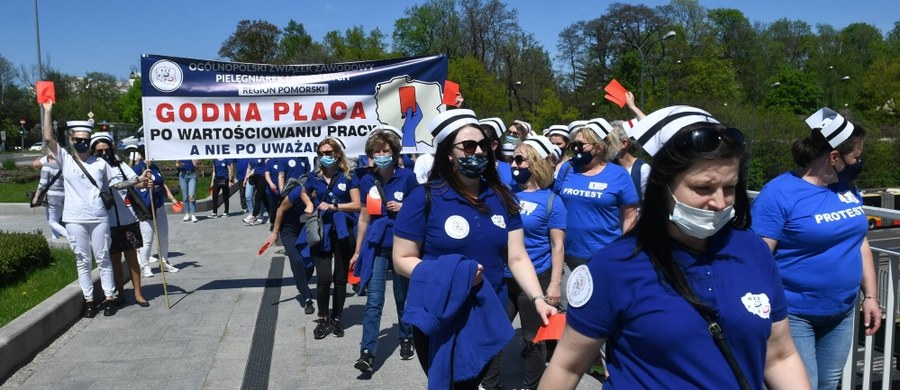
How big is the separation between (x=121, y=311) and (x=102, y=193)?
4.23 ft

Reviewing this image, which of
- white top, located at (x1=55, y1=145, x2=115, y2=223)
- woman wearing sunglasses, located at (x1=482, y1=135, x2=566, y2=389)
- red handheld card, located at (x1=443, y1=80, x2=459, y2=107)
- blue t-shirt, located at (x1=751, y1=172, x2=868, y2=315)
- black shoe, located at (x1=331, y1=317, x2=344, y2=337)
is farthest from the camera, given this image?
red handheld card, located at (x1=443, y1=80, x2=459, y2=107)

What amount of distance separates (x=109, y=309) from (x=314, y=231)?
8.04 feet

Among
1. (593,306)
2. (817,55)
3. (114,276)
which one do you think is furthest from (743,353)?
(817,55)

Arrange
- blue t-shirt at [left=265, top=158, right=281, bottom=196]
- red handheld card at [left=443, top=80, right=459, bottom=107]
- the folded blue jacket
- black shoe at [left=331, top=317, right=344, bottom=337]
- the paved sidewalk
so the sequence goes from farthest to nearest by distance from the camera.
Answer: blue t-shirt at [left=265, top=158, right=281, bottom=196] < red handheld card at [left=443, top=80, right=459, bottom=107] < black shoe at [left=331, top=317, right=344, bottom=337] < the paved sidewalk < the folded blue jacket

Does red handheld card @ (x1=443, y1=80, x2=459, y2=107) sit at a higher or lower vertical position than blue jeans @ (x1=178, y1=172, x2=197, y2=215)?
higher

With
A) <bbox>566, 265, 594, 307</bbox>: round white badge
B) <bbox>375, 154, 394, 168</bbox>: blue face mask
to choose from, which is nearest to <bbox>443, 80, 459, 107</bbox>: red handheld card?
<bbox>375, 154, 394, 168</bbox>: blue face mask

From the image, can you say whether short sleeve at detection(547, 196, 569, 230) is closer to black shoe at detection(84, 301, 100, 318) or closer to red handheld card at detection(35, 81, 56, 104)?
red handheld card at detection(35, 81, 56, 104)

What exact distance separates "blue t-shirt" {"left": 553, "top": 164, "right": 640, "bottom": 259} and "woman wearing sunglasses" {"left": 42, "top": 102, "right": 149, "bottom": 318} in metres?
4.57

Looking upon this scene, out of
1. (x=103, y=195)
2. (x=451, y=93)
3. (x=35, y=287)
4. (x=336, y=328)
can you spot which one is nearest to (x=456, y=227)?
(x=336, y=328)

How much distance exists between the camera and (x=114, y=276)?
26.6 feet

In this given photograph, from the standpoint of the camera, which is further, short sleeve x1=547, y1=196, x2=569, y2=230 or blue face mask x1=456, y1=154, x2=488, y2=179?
short sleeve x1=547, y1=196, x2=569, y2=230

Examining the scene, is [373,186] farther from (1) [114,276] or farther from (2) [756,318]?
(2) [756,318]

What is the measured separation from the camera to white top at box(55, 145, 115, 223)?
24.0ft

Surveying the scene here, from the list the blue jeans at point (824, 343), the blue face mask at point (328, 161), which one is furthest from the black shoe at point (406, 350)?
the blue jeans at point (824, 343)
